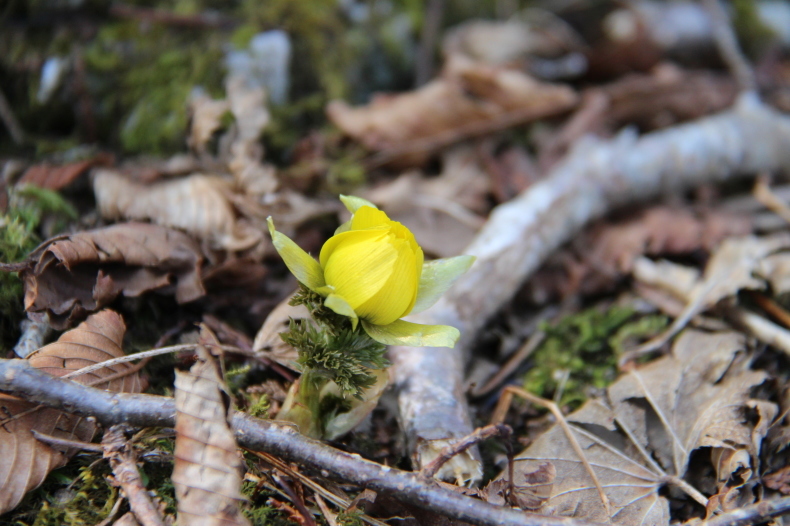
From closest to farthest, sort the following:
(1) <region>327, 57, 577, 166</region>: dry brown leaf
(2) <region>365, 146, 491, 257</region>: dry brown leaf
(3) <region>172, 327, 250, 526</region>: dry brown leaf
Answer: (3) <region>172, 327, 250, 526</region>: dry brown leaf
(2) <region>365, 146, 491, 257</region>: dry brown leaf
(1) <region>327, 57, 577, 166</region>: dry brown leaf

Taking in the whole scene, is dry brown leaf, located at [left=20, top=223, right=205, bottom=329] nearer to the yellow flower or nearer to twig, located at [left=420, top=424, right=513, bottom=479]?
the yellow flower

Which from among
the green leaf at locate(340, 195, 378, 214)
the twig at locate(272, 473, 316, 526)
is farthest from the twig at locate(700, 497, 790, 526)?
the green leaf at locate(340, 195, 378, 214)

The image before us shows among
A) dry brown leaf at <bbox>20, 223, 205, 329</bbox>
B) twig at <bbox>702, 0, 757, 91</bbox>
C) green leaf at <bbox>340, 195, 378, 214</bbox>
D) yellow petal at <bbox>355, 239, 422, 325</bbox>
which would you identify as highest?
twig at <bbox>702, 0, 757, 91</bbox>

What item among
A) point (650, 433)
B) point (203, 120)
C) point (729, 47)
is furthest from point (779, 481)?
point (729, 47)

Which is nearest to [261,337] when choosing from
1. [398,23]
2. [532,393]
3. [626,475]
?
[532,393]

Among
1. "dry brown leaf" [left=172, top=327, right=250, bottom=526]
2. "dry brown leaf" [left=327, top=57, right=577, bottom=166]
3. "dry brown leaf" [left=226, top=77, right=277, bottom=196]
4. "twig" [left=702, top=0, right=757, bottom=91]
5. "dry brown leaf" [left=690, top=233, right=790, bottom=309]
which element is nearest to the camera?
"dry brown leaf" [left=172, top=327, right=250, bottom=526]

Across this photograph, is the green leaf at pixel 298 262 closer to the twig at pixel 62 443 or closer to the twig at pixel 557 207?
the twig at pixel 557 207
